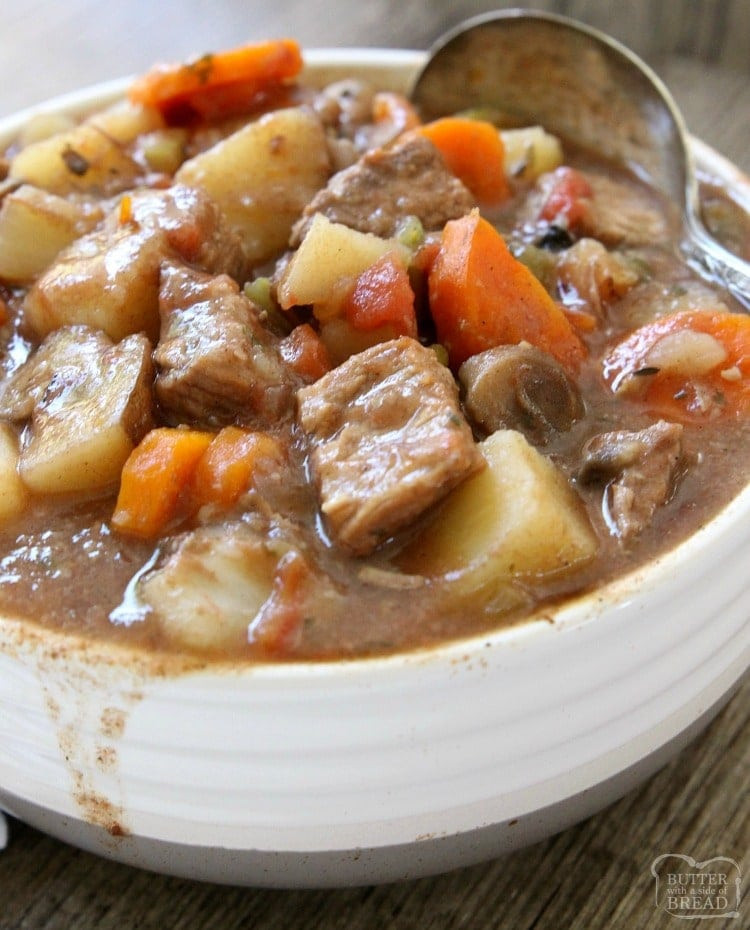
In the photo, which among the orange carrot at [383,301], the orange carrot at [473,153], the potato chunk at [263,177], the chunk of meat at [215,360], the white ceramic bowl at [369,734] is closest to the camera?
the white ceramic bowl at [369,734]

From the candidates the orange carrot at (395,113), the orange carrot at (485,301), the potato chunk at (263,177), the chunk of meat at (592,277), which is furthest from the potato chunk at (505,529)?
the orange carrot at (395,113)

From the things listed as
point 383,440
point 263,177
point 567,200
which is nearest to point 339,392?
point 383,440

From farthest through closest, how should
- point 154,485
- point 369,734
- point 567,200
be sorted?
point 567,200 < point 154,485 < point 369,734

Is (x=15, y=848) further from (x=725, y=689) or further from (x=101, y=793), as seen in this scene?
(x=725, y=689)

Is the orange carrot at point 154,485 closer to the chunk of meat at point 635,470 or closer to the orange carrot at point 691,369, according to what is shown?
the chunk of meat at point 635,470

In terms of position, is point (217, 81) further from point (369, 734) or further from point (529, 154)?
point (369, 734)

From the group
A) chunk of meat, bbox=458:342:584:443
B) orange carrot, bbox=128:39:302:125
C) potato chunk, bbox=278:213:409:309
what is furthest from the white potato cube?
chunk of meat, bbox=458:342:584:443

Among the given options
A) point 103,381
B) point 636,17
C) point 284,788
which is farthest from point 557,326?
point 636,17
